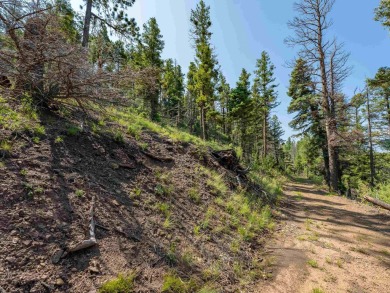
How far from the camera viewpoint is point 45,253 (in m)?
2.78

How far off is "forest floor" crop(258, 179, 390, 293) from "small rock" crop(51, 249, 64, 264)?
3.40 m

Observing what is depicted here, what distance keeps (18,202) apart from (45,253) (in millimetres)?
938

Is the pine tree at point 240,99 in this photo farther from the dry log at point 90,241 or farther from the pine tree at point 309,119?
the dry log at point 90,241

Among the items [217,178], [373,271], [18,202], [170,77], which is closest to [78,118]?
[18,202]

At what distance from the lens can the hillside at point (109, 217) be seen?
111 inches

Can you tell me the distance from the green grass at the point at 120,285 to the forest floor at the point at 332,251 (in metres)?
2.42

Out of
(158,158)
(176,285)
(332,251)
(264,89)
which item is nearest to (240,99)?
(264,89)

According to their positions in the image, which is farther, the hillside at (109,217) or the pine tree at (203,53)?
the pine tree at (203,53)

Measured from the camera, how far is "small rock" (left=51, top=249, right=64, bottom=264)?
2768 millimetres

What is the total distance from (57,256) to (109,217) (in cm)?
110

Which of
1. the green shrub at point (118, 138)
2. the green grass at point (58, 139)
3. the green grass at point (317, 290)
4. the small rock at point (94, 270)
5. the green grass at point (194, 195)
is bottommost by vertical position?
the green grass at point (317, 290)

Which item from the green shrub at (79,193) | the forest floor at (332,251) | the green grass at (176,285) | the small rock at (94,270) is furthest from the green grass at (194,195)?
the small rock at (94,270)

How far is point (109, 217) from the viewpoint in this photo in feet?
12.7

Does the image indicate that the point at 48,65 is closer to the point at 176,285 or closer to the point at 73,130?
the point at 73,130
